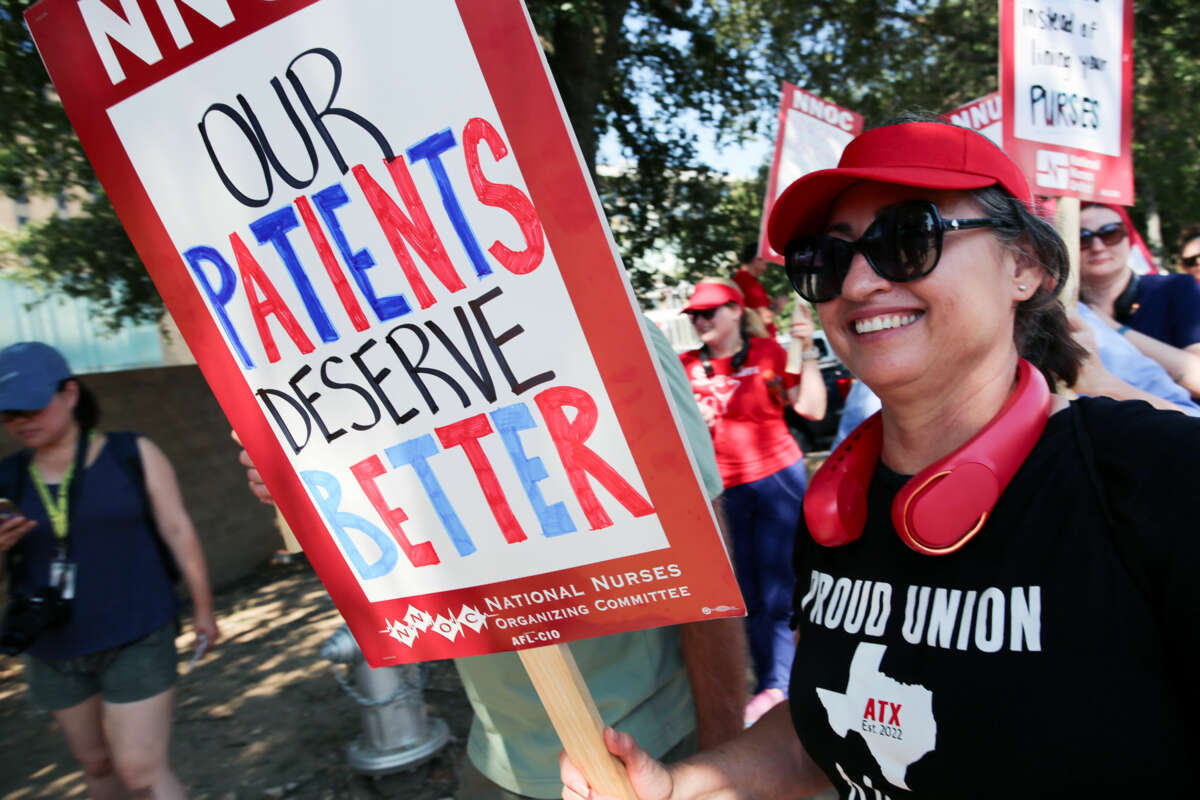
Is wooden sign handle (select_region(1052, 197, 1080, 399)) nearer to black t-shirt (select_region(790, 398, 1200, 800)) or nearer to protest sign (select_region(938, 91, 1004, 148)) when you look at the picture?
black t-shirt (select_region(790, 398, 1200, 800))

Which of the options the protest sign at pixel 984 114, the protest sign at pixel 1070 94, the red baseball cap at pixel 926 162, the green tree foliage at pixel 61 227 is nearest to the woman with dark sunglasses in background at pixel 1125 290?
the protest sign at pixel 1070 94

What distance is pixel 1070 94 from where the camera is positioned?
9.39 ft

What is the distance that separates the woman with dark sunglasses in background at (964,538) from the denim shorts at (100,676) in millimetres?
2434

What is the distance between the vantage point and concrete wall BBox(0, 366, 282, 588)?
7566mm

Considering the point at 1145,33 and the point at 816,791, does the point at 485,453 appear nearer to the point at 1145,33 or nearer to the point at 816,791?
the point at 816,791

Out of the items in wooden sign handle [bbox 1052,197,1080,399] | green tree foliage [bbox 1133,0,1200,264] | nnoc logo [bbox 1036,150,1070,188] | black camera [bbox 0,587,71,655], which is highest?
nnoc logo [bbox 1036,150,1070,188]

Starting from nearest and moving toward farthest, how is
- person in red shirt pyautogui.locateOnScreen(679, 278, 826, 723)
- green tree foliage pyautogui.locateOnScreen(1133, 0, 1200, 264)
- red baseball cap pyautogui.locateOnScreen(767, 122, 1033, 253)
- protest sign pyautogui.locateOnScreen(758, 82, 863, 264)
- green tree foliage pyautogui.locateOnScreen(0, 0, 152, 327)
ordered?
red baseball cap pyautogui.locateOnScreen(767, 122, 1033, 253) → person in red shirt pyautogui.locateOnScreen(679, 278, 826, 723) → protest sign pyautogui.locateOnScreen(758, 82, 863, 264) → green tree foliage pyautogui.locateOnScreen(0, 0, 152, 327) → green tree foliage pyautogui.locateOnScreen(1133, 0, 1200, 264)

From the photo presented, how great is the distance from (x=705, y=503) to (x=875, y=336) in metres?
0.40

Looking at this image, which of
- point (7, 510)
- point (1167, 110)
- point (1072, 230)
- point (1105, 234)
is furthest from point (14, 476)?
point (1167, 110)

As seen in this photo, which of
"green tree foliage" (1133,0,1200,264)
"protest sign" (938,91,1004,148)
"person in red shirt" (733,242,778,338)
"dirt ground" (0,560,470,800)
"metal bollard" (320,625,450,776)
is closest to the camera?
"metal bollard" (320,625,450,776)

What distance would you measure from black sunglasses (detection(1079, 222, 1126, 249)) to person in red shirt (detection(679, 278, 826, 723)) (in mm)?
1267

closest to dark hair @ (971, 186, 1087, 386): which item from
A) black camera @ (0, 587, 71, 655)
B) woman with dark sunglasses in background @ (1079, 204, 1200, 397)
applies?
woman with dark sunglasses in background @ (1079, 204, 1200, 397)

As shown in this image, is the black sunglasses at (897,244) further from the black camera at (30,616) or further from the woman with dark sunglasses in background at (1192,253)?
the woman with dark sunglasses in background at (1192,253)

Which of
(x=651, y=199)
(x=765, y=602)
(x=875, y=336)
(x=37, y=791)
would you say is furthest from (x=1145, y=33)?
(x=37, y=791)
